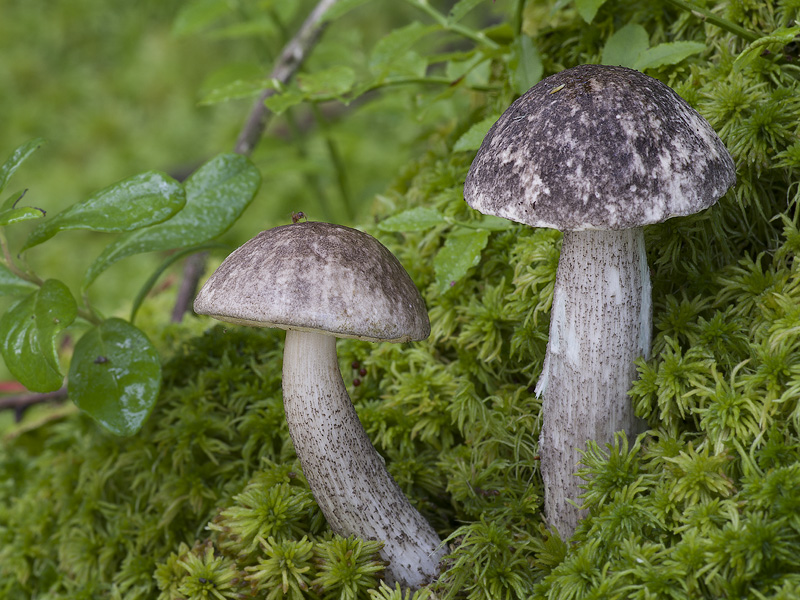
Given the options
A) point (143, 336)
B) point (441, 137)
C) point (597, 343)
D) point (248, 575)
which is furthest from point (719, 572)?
point (441, 137)

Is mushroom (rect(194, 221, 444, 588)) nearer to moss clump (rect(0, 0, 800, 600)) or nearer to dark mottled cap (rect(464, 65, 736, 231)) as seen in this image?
moss clump (rect(0, 0, 800, 600))

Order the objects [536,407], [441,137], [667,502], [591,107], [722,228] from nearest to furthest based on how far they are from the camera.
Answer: [591,107]
[667,502]
[722,228]
[536,407]
[441,137]

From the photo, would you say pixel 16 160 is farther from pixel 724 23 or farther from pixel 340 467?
pixel 724 23

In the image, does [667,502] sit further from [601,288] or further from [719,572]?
[601,288]

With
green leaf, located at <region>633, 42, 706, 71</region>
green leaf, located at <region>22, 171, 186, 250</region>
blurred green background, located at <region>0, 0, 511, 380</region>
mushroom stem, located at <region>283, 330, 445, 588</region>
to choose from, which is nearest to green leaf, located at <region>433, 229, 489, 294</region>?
mushroom stem, located at <region>283, 330, 445, 588</region>

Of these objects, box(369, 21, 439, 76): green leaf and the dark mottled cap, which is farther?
box(369, 21, 439, 76): green leaf

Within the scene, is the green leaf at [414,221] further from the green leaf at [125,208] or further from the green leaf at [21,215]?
the green leaf at [21,215]
